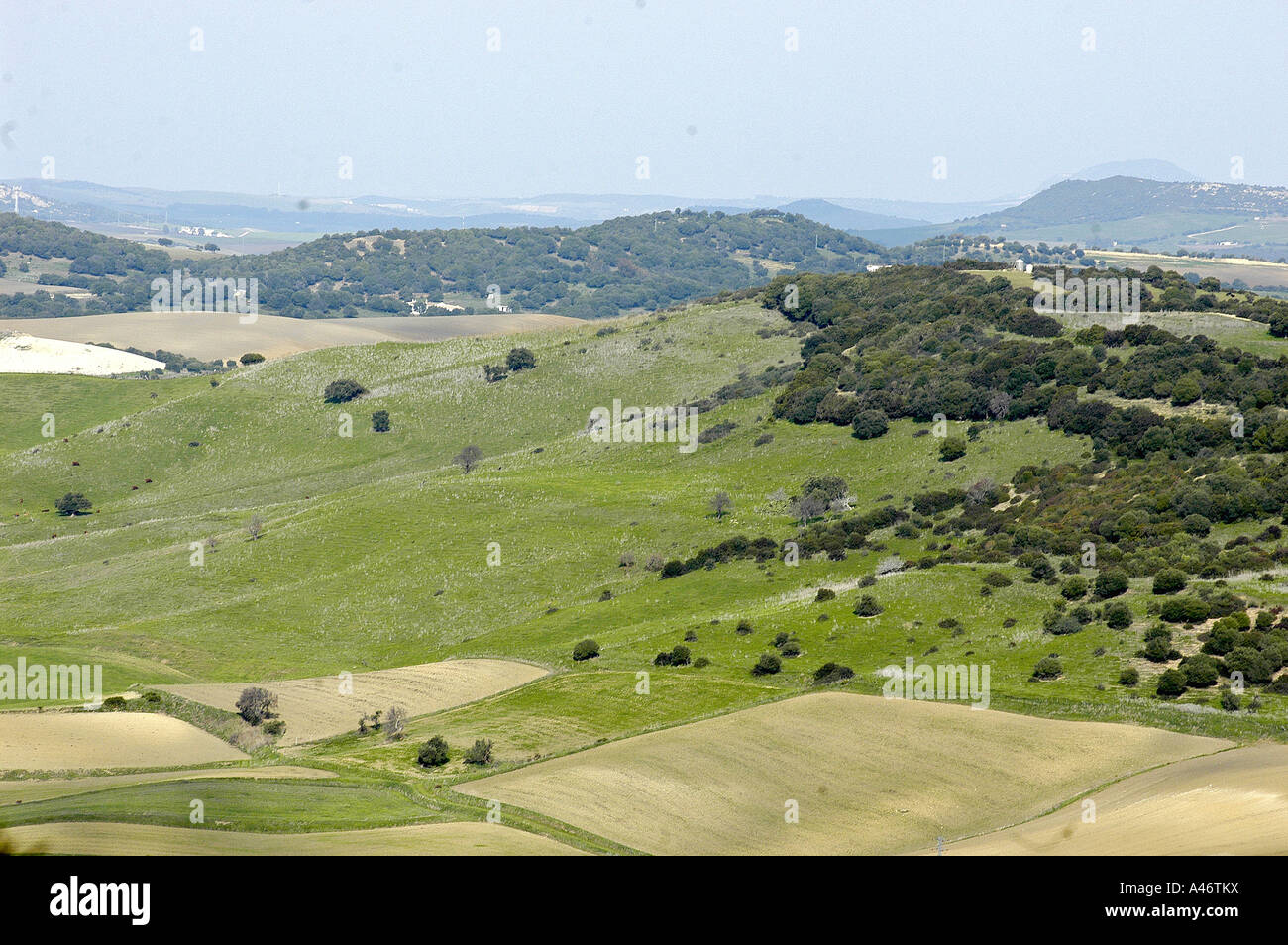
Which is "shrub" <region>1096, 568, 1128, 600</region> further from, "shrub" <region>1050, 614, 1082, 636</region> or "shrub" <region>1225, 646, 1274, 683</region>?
"shrub" <region>1225, 646, 1274, 683</region>

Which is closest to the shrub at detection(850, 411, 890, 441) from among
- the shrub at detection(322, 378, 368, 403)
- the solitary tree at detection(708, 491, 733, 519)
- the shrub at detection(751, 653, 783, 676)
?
the solitary tree at detection(708, 491, 733, 519)

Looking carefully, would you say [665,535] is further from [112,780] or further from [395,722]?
[112,780]

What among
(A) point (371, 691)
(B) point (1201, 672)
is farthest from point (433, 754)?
(B) point (1201, 672)

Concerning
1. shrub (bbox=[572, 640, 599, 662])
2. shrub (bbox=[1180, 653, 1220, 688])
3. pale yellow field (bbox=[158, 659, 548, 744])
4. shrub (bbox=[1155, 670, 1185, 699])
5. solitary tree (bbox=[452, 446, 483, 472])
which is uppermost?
solitary tree (bbox=[452, 446, 483, 472])

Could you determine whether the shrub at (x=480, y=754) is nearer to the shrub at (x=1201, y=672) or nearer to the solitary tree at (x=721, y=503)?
the shrub at (x=1201, y=672)

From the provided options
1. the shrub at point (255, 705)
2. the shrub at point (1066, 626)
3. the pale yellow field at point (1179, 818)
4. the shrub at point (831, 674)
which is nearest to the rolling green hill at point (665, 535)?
the shrub at point (1066, 626)

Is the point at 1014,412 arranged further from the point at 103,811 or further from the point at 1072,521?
the point at 103,811
